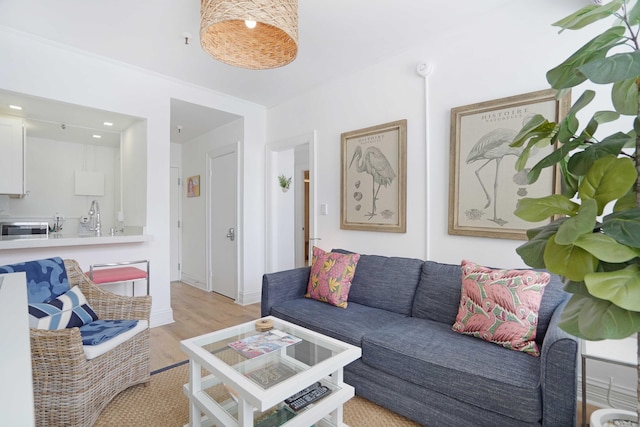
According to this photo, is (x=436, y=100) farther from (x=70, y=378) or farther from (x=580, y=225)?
(x=70, y=378)

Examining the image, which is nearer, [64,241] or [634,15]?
[634,15]

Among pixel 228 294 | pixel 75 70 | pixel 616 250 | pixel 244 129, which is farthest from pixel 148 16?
pixel 228 294

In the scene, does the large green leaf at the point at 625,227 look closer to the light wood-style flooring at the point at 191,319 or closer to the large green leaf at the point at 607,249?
the large green leaf at the point at 607,249

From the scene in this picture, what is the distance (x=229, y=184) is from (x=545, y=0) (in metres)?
3.70

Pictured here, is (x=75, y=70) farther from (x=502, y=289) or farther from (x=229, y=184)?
(x=502, y=289)

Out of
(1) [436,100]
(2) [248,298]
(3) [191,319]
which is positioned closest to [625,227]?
(1) [436,100]

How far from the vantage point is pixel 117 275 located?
9.19 ft

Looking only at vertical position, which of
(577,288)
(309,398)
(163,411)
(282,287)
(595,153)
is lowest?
(163,411)

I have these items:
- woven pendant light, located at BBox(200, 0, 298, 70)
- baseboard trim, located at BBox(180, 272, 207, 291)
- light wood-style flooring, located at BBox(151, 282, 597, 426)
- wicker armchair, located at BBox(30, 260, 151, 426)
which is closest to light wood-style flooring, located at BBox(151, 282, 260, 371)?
light wood-style flooring, located at BBox(151, 282, 597, 426)

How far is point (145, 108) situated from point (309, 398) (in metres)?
3.18

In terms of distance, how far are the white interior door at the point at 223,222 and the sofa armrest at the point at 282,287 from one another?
159 centimetres

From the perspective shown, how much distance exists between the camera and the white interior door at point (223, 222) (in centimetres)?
417

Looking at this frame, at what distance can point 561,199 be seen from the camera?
71cm

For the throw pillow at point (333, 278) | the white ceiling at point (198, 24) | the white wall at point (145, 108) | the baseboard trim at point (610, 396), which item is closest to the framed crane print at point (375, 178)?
the throw pillow at point (333, 278)
